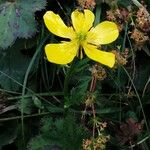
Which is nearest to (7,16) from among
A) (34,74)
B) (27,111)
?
(34,74)

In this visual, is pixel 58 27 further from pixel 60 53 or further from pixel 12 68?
pixel 12 68

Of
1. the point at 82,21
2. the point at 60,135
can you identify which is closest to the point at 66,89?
the point at 60,135

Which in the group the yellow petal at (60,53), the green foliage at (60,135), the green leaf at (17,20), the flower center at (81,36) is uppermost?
the flower center at (81,36)

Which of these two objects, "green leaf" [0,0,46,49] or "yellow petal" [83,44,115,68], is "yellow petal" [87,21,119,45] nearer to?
"yellow petal" [83,44,115,68]

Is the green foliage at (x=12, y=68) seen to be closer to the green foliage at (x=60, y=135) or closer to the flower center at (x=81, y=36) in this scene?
the green foliage at (x=60, y=135)

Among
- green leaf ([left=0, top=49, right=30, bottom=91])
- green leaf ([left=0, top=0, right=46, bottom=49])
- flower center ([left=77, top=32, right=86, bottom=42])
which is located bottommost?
green leaf ([left=0, top=49, right=30, bottom=91])

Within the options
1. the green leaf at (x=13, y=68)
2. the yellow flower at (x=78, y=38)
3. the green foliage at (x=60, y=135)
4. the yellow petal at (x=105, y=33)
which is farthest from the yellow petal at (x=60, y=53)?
the green leaf at (x=13, y=68)

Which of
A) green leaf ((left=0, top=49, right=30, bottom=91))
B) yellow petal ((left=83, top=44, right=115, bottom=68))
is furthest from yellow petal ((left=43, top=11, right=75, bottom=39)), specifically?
green leaf ((left=0, top=49, right=30, bottom=91))
